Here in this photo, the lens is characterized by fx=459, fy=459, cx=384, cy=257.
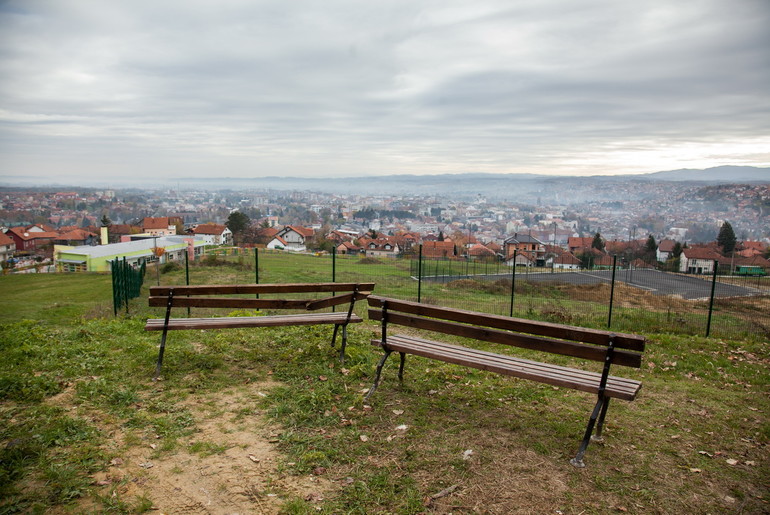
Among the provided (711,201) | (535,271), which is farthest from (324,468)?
(711,201)

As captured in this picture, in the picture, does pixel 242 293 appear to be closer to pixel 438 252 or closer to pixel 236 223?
pixel 438 252

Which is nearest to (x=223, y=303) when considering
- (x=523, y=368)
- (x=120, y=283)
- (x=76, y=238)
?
(x=523, y=368)

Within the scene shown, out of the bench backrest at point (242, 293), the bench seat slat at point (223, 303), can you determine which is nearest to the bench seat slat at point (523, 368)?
the bench backrest at point (242, 293)

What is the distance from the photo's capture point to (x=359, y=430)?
416 cm

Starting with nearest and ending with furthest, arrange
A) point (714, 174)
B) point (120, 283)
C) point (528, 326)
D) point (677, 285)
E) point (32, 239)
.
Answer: point (528, 326), point (120, 283), point (677, 285), point (32, 239), point (714, 174)

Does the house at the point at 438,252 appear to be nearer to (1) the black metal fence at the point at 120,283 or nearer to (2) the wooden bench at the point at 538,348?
(1) the black metal fence at the point at 120,283

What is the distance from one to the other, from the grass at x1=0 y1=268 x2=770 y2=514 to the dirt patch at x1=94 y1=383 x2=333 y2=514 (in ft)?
0.07

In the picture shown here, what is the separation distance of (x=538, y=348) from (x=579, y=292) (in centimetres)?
1818

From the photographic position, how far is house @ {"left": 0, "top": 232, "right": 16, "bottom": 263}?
37.0 m

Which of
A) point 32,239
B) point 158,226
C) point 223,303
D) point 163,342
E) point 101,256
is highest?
point 223,303

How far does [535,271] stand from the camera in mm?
31016

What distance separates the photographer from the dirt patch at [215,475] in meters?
3.09

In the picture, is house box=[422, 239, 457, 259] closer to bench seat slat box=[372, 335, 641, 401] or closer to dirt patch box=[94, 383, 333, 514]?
bench seat slat box=[372, 335, 641, 401]

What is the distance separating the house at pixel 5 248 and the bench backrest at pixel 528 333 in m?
41.6
